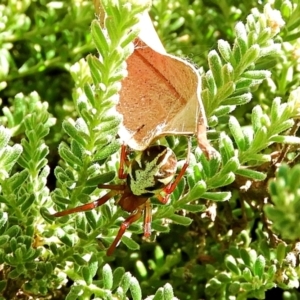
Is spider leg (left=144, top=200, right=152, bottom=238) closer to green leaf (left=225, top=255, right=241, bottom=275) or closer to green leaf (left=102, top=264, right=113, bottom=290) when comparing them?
green leaf (left=102, top=264, right=113, bottom=290)

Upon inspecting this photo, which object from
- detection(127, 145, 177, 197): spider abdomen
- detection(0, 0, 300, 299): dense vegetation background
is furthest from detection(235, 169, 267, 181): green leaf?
detection(127, 145, 177, 197): spider abdomen

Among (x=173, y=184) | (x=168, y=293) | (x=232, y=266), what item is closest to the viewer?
(x=168, y=293)

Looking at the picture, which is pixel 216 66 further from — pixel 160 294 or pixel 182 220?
pixel 160 294

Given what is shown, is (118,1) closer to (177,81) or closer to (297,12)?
(177,81)

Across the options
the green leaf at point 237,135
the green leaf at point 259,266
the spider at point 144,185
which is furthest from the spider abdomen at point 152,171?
the green leaf at point 259,266

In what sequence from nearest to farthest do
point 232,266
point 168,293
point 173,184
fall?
point 168,293 < point 173,184 < point 232,266

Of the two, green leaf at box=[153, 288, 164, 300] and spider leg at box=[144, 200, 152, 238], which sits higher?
spider leg at box=[144, 200, 152, 238]

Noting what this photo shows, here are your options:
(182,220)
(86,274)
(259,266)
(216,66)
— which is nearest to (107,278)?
(86,274)
